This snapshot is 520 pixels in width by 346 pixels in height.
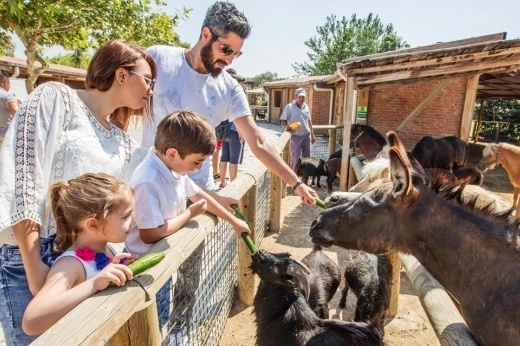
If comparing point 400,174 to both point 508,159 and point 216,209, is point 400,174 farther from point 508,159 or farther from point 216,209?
point 508,159

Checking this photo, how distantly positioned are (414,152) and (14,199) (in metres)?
6.64

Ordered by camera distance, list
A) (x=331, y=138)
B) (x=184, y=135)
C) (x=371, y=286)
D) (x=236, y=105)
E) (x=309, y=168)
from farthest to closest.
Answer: (x=331, y=138)
(x=309, y=168)
(x=371, y=286)
(x=236, y=105)
(x=184, y=135)

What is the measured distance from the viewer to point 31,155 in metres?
1.26

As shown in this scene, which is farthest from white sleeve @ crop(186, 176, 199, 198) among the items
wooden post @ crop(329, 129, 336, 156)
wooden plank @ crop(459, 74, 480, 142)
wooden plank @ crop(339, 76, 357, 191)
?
wooden plank @ crop(459, 74, 480, 142)

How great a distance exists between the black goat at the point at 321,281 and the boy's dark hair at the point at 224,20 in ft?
7.81

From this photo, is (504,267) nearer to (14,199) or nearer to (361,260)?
(361,260)

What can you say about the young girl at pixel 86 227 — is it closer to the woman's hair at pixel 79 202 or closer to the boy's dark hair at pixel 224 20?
the woman's hair at pixel 79 202

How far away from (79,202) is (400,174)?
1598 millimetres

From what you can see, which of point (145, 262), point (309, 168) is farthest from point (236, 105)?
point (309, 168)

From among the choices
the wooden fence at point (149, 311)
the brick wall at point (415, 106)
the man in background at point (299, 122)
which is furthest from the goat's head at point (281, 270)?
the brick wall at point (415, 106)

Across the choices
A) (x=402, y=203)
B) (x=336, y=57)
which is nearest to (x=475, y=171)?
(x=402, y=203)

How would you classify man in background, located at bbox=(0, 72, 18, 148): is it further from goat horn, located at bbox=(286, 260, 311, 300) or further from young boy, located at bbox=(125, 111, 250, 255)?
goat horn, located at bbox=(286, 260, 311, 300)

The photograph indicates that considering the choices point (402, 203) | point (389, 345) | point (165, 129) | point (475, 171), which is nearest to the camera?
point (165, 129)

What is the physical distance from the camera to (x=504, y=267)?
1.62 metres
